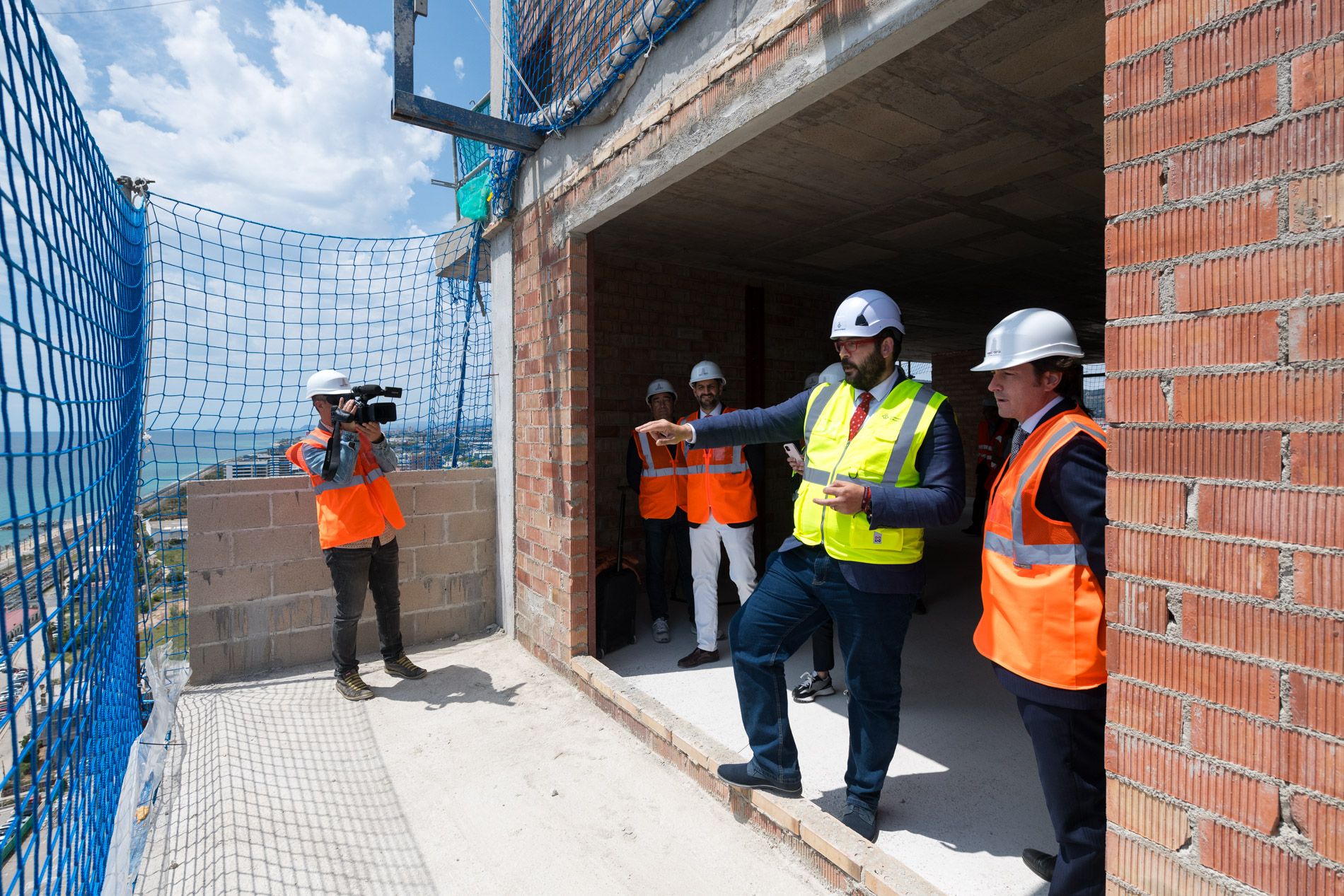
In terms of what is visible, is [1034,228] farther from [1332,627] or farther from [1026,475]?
[1332,627]

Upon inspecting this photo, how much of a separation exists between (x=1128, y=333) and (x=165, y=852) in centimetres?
358

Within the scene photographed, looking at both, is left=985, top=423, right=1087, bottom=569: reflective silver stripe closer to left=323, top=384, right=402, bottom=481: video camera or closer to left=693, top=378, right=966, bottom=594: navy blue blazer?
left=693, top=378, right=966, bottom=594: navy blue blazer

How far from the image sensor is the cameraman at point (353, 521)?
4.12 metres

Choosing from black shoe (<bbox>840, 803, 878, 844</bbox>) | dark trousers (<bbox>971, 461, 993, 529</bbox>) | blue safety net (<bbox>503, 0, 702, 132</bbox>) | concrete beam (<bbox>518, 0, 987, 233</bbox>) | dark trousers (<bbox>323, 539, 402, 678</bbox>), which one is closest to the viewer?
concrete beam (<bbox>518, 0, 987, 233</bbox>)

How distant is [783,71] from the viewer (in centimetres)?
259

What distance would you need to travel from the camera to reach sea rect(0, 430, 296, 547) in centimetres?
148

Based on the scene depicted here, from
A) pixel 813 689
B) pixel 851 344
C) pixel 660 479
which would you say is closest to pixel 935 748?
pixel 813 689

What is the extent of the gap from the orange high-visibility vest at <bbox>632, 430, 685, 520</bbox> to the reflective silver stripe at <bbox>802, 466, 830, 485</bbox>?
7.80 ft

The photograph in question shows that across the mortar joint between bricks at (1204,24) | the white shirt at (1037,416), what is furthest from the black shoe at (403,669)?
the mortar joint between bricks at (1204,24)

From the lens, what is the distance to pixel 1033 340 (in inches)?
78.6

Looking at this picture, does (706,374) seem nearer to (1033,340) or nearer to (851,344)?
(851,344)

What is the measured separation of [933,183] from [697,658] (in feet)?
10.4

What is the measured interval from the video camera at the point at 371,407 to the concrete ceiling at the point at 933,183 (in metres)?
2.04

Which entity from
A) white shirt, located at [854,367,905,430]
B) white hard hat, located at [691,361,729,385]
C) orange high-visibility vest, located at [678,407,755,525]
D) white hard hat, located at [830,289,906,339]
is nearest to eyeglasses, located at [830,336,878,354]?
white hard hat, located at [830,289,906,339]
